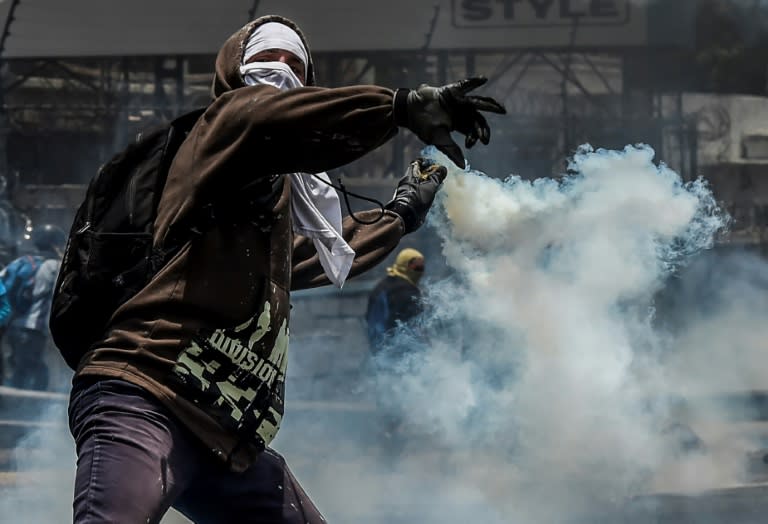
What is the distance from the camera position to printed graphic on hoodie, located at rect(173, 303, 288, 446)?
2.60m

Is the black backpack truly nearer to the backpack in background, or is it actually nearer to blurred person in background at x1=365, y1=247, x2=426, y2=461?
blurred person in background at x1=365, y1=247, x2=426, y2=461

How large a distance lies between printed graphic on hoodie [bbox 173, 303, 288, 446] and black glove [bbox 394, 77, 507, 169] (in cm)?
58

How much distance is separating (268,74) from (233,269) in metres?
0.43

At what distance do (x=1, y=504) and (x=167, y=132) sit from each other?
4.29 meters

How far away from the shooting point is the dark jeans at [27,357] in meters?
9.48

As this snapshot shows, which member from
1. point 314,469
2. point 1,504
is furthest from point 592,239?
point 1,504

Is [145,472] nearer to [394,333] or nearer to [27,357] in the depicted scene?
[394,333]

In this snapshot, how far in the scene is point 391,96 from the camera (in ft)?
7.84

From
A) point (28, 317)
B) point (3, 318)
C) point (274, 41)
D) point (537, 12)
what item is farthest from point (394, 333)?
point (274, 41)

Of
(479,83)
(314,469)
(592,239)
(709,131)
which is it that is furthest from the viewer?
(709,131)

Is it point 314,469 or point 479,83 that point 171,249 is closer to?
point 479,83

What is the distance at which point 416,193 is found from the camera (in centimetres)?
334

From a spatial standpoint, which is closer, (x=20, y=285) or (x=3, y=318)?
(x=3, y=318)

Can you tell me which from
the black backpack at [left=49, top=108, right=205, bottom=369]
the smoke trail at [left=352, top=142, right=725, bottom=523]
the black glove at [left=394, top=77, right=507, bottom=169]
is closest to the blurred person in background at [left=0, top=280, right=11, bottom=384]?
the smoke trail at [left=352, top=142, right=725, bottom=523]
